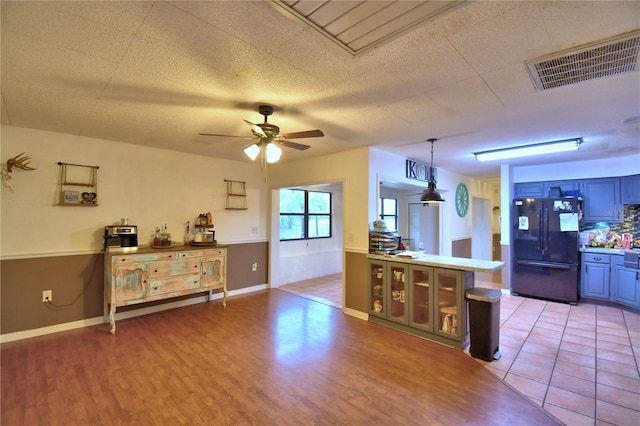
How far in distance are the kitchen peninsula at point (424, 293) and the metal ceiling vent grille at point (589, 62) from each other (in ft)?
6.10

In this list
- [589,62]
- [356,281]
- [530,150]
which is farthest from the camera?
[356,281]

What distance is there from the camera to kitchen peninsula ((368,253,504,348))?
3.25 m

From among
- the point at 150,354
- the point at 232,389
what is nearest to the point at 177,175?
the point at 150,354

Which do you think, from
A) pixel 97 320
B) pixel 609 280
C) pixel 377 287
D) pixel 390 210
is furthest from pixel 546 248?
pixel 97 320

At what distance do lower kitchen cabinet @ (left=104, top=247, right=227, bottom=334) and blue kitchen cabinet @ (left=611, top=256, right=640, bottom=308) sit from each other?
6.02 meters

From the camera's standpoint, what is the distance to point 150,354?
306 centimetres

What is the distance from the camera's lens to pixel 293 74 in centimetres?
212

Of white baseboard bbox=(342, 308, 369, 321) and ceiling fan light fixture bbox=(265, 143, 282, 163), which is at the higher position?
ceiling fan light fixture bbox=(265, 143, 282, 163)

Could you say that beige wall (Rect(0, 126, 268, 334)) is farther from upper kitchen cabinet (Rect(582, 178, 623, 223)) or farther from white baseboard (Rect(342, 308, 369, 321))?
upper kitchen cabinet (Rect(582, 178, 623, 223))

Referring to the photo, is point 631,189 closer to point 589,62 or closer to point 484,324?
point 484,324

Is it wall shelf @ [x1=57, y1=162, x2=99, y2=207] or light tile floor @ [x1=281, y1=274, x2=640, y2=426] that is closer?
light tile floor @ [x1=281, y1=274, x2=640, y2=426]

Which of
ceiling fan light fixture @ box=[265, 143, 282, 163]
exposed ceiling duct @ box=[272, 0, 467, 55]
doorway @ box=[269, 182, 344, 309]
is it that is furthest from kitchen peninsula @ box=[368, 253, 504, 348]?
exposed ceiling duct @ box=[272, 0, 467, 55]

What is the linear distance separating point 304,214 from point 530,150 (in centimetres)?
428

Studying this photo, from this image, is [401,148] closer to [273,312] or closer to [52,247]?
[273,312]
